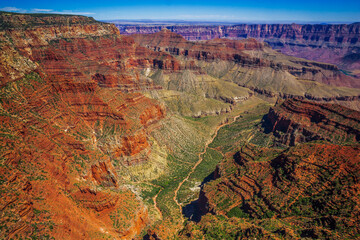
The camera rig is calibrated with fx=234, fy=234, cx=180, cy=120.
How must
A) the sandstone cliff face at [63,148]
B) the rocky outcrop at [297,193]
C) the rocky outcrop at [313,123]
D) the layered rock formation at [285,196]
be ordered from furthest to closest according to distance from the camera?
1. the rocky outcrop at [313,123]
2. the rocky outcrop at [297,193]
3. the layered rock formation at [285,196]
4. the sandstone cliff face at [63,148]

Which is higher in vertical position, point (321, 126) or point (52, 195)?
point (52, 195)

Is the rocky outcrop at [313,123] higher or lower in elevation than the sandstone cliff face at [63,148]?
lower

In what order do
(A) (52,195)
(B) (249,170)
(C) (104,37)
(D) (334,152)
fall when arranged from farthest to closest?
(C) (104,37) → (B) (249,170) → (D) (334,152) → (A) (52,195)

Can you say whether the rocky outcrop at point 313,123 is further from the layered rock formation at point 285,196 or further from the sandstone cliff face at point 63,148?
the sandstone cliff face at point 63,148

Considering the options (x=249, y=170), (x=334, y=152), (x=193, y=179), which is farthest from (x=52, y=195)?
(x=334, y=152)

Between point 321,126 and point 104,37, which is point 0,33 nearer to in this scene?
point 104,37

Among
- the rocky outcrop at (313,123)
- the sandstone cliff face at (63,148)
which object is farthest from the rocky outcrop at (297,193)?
the rocky outcrop at (313,123)

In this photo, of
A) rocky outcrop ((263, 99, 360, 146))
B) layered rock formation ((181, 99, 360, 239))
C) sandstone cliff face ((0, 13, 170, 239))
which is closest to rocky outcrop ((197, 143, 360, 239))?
layered rock formation ((181, 99, 360, 239))

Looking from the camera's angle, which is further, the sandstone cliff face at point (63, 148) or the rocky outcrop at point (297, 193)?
the rocky outcrop at point (297, 193)
